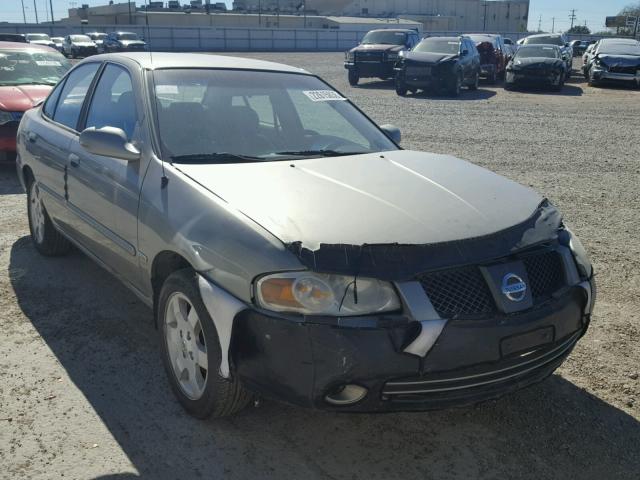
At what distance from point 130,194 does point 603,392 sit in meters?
2.74

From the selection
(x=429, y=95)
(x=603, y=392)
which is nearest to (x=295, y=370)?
(x=603, y=392)

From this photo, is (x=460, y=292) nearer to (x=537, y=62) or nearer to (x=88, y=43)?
(x=537, y=62)

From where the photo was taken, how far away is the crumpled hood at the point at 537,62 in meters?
20.7

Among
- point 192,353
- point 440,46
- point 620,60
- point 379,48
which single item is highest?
point 440,46

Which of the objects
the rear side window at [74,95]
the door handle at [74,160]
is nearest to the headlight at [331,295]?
the door handle at [74,160]

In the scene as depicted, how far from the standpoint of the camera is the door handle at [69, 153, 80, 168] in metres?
4.38

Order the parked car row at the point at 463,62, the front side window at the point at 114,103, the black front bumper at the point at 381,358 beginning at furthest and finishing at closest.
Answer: the parked car row at the point at 463,62
the front side window at the point at 114,103
the black front bumper at the point at 381,358

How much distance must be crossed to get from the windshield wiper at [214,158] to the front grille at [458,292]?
4.75 feet

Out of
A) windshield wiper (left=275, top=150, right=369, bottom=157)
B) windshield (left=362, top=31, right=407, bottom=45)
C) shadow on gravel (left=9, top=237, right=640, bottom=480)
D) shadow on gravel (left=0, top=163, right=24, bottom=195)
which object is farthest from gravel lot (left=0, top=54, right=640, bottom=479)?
windshield (left=362, top=31, right=407, bottom=45)

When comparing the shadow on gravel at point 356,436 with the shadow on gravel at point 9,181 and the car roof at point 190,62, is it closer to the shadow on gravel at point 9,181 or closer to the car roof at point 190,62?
the car roof at point 190,62

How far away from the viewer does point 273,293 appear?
2.74 m

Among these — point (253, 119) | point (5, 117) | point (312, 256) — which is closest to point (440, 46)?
point (5, 117)

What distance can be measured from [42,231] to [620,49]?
21.3m

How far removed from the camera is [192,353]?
10.6ft
